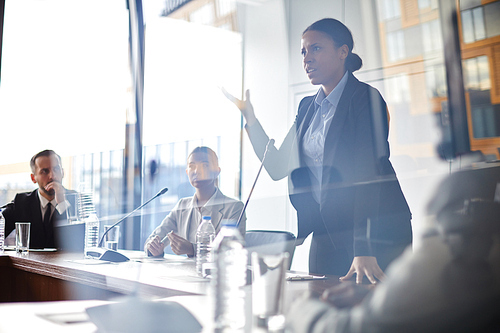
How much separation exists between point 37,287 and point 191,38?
2780mm

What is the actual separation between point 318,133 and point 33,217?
1.99 m

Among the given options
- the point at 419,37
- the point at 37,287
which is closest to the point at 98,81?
the point at 37,287

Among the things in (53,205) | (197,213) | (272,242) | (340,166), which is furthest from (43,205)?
(340,166)

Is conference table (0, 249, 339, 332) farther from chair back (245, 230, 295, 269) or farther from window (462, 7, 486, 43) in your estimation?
window (462, 7, 486, 43)

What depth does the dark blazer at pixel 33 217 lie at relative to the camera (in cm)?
294

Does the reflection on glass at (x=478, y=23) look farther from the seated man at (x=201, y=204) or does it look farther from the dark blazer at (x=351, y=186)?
the seated man at (x=201, y=204)

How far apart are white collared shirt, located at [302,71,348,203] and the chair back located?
60 centimetres

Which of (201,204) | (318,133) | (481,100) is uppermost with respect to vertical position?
(481,100)

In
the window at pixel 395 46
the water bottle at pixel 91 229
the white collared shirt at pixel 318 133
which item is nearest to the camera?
the white collared shirt at pixel 318 133

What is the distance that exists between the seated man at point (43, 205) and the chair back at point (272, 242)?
117 centimetres

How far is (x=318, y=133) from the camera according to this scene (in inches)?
78.5

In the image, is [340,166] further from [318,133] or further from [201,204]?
[201,204]

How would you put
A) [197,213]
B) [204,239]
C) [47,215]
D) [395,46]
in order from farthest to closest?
1. [395,46]
2. [47,215]
3. [197,213]
4. [204,239]

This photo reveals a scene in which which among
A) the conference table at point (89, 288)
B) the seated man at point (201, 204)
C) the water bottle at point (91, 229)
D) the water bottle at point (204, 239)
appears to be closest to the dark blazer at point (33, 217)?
the conference table at point (89, 288)
